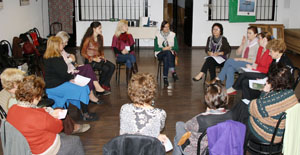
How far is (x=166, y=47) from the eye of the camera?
6.46 metres

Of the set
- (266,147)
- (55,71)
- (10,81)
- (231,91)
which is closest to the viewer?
(266,147)

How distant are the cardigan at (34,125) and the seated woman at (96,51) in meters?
2.92

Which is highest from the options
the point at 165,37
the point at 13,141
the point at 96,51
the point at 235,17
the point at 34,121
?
the point at 235,17

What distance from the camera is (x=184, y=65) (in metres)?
8.07

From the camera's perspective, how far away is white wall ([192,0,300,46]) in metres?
10.3

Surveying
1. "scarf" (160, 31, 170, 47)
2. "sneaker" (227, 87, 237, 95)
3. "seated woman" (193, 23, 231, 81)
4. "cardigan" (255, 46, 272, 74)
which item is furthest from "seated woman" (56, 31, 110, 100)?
"cardigan" (255, 46, 272, 74)

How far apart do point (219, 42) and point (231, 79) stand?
0.83 metres

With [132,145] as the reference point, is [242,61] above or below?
above

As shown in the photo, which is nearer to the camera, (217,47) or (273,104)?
(273,104)

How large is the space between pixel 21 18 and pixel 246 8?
6133 millimetres

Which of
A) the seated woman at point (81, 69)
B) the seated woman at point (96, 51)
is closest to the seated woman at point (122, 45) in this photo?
the seated woman at point (96, 51)

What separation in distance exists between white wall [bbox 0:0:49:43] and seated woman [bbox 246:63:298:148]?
5451 mm

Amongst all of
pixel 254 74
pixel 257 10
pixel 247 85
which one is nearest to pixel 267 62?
pixel 254 74

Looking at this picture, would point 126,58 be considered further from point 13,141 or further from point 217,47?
point 13,141
